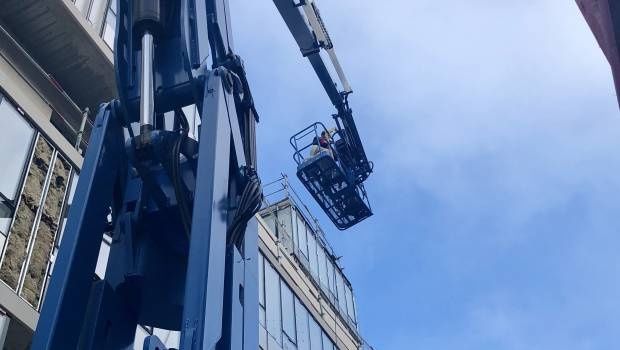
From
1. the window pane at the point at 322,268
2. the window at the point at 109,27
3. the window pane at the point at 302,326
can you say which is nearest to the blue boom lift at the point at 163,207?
the window at the point at 109,27

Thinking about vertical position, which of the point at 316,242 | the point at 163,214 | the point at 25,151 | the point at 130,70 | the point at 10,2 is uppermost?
the point at 316,242

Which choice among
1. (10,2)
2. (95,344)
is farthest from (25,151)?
(95,344)

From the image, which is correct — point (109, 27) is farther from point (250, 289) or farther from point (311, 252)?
point (250, 289)

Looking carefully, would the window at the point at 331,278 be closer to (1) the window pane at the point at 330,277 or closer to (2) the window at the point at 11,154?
(1) the window pane at the point at 330,277

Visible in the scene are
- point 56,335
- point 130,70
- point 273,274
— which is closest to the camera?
point 56,335

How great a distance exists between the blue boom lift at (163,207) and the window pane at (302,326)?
1501 centimetres

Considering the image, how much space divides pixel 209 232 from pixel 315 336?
57.8 feet

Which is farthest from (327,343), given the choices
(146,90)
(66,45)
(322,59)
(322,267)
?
(146,90)

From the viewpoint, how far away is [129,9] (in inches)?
236

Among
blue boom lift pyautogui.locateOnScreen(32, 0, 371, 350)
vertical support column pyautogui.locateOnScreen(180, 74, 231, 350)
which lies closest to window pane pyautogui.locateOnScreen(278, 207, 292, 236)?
blue boom lift pyautogui.locateOnScreen(32, 0, 371, 350)

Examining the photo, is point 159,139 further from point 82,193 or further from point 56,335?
point 56,335

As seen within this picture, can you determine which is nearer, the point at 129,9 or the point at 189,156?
the point at 189,156

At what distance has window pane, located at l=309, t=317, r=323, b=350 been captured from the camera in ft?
69.3

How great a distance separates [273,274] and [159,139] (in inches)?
592
